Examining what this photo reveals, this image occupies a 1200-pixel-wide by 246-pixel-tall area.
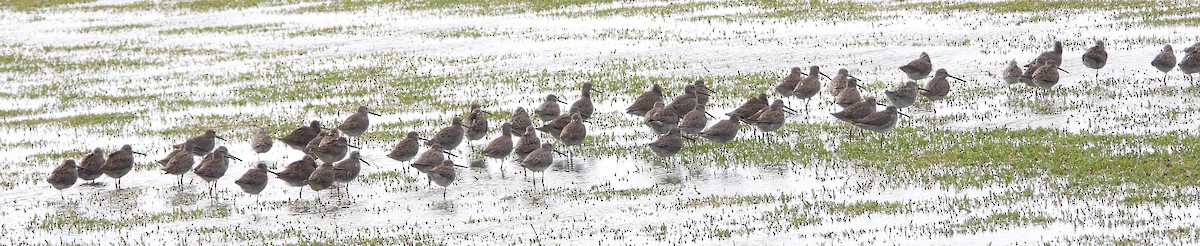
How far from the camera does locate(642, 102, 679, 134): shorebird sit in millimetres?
23781

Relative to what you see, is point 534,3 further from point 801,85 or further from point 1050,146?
point 1050,146

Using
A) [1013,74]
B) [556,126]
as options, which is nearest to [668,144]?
[556,126]

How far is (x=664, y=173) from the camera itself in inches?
850

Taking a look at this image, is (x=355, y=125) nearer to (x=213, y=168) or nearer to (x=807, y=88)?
(x=213, y=168)

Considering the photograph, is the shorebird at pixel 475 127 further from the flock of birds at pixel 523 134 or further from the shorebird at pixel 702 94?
the shorebird at pixel 702 94

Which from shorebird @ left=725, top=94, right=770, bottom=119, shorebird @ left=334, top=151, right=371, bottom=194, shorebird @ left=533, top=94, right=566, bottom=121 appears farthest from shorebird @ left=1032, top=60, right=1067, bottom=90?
shorebird @ left=334, top=151, right=371, bottom=194

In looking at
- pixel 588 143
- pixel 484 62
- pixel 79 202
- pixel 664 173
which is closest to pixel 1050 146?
pixel 664 173

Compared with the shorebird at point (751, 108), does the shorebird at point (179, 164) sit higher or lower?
lower

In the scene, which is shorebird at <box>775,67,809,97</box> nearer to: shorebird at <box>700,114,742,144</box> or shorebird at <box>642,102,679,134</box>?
shorebird at <box>642,102,679,134</box>

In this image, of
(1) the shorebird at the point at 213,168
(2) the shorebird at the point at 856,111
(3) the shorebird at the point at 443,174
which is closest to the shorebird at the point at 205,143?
(1) the shorebird at the point at 213,168

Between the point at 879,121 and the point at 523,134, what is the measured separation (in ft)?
18.3

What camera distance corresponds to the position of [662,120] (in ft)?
78.3

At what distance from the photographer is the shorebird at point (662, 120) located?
2378 centimetres

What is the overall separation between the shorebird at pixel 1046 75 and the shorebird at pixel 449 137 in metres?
10.4
